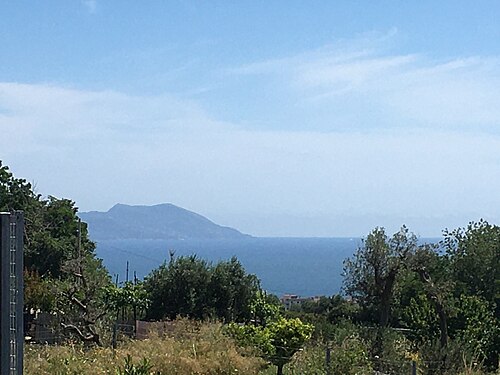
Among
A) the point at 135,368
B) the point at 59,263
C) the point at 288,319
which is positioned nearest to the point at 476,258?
the point at 288,319

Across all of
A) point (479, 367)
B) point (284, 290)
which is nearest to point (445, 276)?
point (479, 367)

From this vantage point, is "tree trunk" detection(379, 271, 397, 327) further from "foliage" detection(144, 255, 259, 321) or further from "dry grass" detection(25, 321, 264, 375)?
"foliage" detection(144, 255, 259, 321)

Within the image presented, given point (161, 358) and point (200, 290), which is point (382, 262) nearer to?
point (161, 358)

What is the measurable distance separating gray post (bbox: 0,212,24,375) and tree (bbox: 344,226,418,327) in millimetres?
9195

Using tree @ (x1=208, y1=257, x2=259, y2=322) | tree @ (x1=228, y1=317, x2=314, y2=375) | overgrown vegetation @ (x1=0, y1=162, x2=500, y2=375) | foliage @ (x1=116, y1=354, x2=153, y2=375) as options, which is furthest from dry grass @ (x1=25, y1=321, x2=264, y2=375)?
tree @ (x1=208, y1=257, x2=259, y2=322)

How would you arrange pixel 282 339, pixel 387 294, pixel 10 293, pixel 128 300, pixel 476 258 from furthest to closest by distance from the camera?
pixel 476 258 < pixel 128 300 < pixel 387 294 < pixel 282 339 < pixel 10 293

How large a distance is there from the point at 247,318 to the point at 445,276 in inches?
237

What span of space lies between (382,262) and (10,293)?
9475 mm

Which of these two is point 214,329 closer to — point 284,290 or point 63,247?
point 63,247

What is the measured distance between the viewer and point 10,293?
4.95 metres

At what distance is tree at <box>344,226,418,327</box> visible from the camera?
13.5 metres

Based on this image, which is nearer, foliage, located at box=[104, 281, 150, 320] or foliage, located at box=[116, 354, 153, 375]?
foliage, located at box=[116, 354, 153, 375]

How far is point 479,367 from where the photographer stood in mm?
11508

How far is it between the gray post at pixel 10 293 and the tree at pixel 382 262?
9.20 metres
